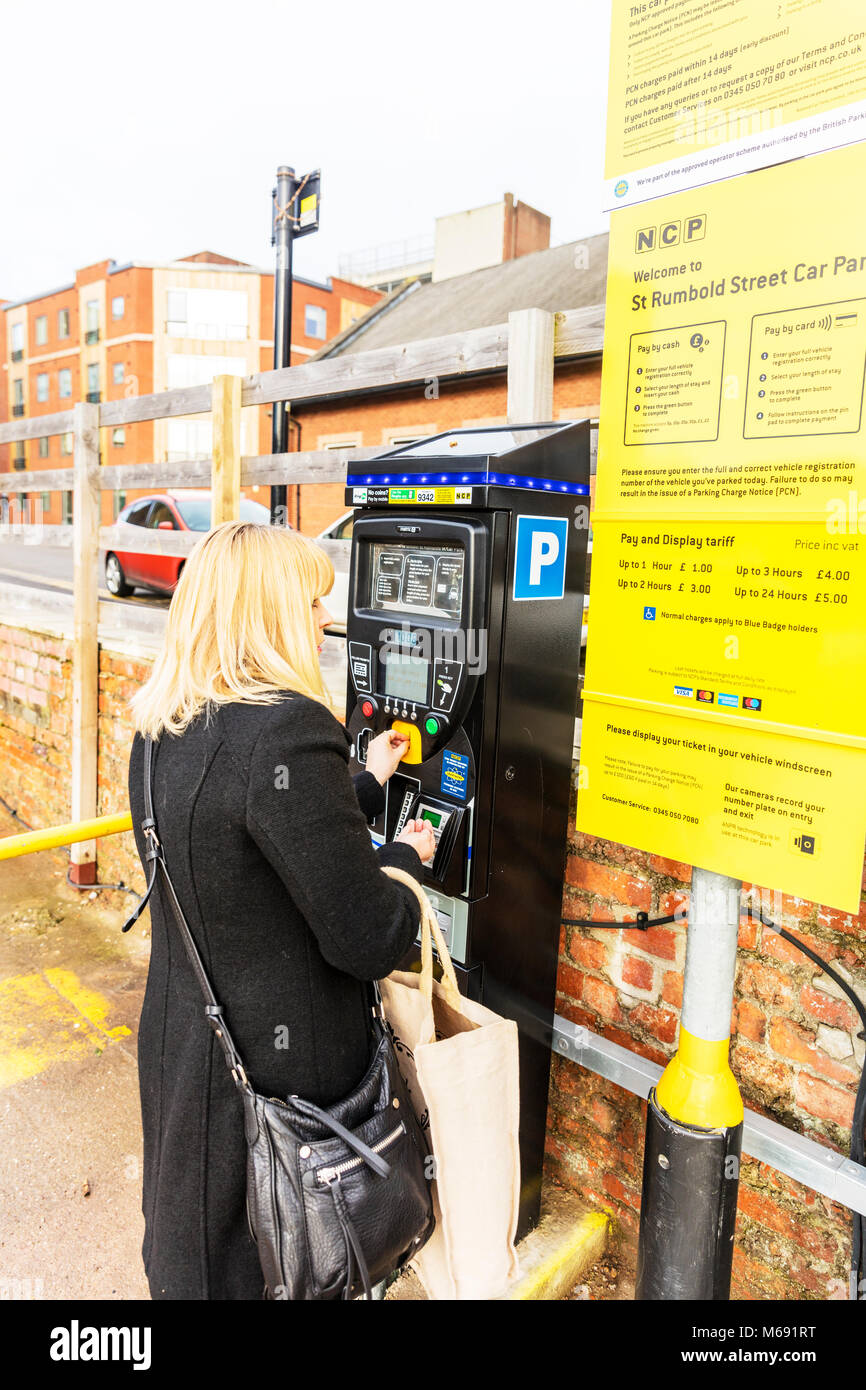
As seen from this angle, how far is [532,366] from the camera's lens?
2.46 metres

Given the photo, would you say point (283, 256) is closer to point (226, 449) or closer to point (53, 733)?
point (53, 733)

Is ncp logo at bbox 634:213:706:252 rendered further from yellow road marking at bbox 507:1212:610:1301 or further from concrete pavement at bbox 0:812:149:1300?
concrete pavement at bbox 0:812:149:1300

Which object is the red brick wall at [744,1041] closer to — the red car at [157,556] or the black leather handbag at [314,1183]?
the black leather handbag at [314,1183]

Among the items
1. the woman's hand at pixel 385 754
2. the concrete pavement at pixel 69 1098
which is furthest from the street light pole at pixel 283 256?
the woman's hand at pixel 385 754

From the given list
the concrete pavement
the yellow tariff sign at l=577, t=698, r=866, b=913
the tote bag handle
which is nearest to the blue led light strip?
the yellow tariff sign at l=577, t=698, r=866, b=913

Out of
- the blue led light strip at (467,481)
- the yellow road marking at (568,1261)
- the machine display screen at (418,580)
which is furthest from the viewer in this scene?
the yellow road marking at (568,1261)

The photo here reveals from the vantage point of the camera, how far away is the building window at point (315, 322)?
116 ft

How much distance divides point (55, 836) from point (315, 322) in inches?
1441

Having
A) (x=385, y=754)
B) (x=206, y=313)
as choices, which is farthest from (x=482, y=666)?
(x=206, y=313)

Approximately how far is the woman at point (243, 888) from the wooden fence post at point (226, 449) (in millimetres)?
2141

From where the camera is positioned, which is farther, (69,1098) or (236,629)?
(69,1098)

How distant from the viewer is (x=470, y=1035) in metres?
1.67

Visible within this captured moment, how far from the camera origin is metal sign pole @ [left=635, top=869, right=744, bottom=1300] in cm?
174

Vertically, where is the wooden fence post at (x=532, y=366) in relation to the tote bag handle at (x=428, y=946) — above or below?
above
